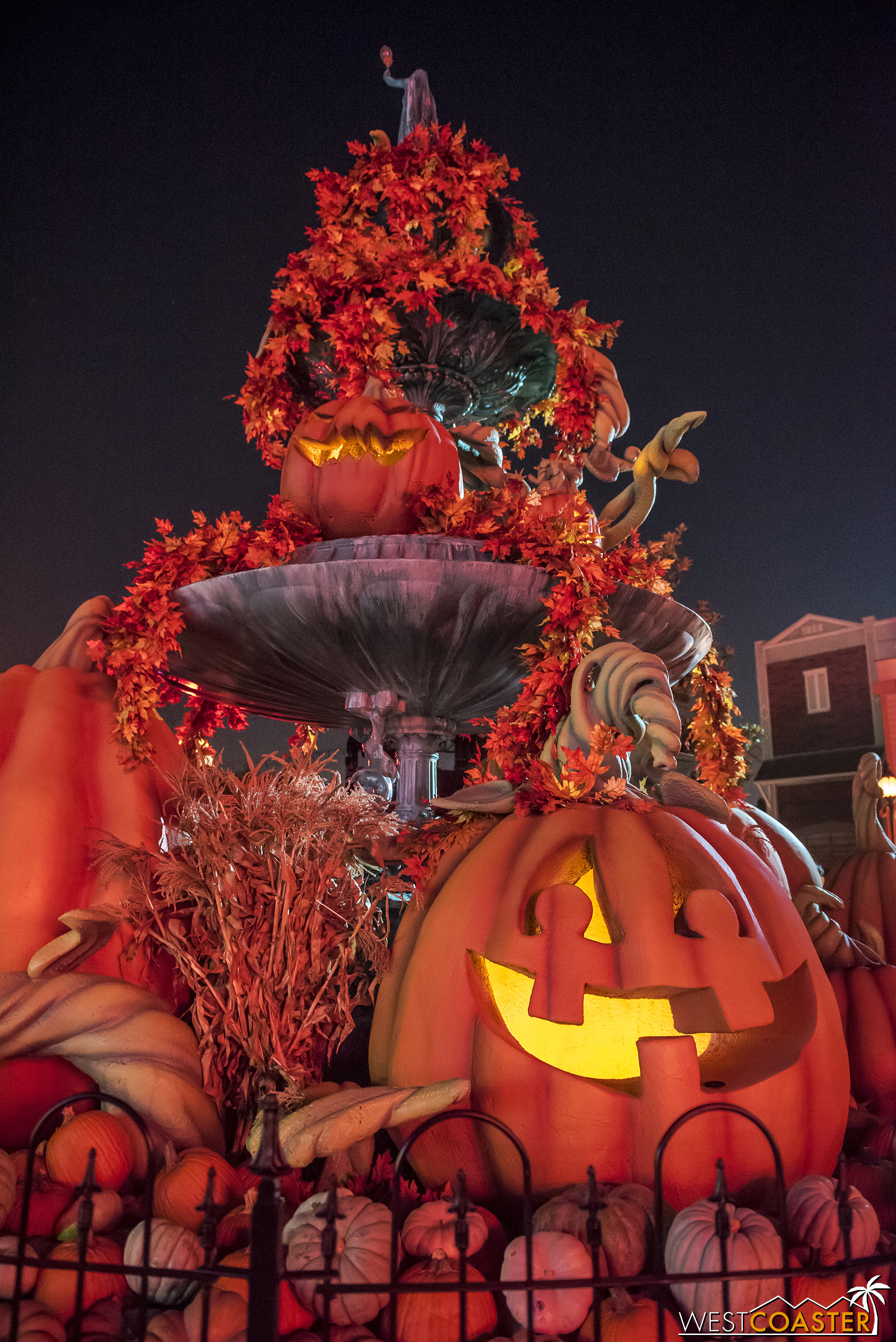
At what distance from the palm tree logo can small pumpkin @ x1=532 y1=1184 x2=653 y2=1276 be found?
0.42 m

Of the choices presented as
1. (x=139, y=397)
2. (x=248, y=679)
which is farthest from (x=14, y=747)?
(x=139, y=397)

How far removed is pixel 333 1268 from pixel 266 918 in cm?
102

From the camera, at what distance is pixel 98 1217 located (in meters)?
2.09

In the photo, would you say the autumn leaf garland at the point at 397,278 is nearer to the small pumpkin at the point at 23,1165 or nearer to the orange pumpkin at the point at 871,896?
the orange pumpkin at the point at 871,896

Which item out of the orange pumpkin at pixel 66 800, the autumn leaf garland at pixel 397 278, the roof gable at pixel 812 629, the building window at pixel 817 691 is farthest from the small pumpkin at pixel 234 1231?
the building window at pixel 817 691

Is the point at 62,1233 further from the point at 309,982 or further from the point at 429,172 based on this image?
the point at 429,172

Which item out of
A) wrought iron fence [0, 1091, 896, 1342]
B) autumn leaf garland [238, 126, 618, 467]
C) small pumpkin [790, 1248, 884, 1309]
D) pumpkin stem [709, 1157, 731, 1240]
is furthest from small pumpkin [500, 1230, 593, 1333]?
autumn leaf garland [238, 126, 618, 467]

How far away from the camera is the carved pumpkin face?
6.98ft

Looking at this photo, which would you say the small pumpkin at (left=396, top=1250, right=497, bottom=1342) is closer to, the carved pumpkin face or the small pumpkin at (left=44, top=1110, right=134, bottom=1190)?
the carved pumpkin face

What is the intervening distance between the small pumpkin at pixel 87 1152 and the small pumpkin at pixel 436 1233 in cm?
80

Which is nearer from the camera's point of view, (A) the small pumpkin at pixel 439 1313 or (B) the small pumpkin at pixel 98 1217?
(A) the small pumpkin at pixel 439 1313

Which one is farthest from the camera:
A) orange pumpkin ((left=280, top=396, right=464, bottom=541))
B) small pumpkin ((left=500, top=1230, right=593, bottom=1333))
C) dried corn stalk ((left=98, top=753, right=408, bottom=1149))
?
orange pumpkin ((left=280, top=396, right=464, bottom=541))

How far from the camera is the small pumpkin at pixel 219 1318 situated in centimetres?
178

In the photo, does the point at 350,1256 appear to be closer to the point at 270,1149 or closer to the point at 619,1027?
the point at 270,1149
